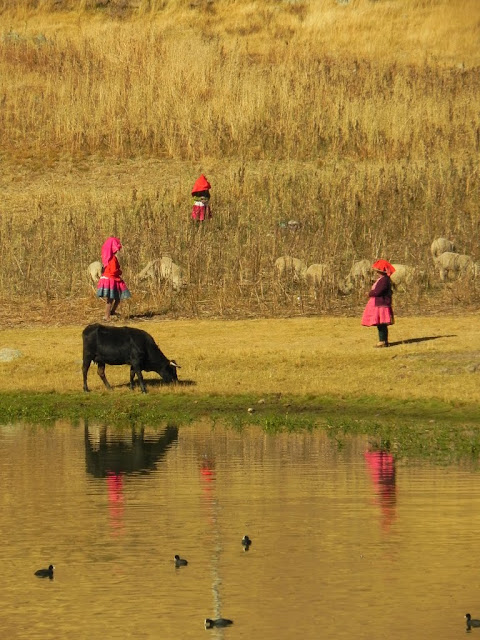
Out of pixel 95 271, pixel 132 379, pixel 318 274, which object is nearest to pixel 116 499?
pixel 132 379

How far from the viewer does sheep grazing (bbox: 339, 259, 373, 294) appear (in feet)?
122

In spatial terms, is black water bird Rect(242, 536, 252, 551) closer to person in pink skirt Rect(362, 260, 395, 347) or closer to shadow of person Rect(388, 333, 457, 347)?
person in pink skirt Rect(362, 260, 395, 347)

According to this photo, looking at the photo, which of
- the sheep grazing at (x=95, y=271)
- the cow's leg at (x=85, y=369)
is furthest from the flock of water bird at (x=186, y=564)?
the sheep grazing at (x=95, y=271)

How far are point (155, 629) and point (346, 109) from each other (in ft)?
132

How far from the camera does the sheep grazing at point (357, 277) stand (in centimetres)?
3706

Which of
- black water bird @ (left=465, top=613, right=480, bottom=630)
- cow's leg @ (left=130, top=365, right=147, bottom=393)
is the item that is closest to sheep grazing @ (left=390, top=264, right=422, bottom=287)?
cow's leg @ (left=130, top=365, right=147, bottom=393)

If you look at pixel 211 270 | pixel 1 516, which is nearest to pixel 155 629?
pixel 1 516

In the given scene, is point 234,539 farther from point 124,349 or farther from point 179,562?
point 124,349

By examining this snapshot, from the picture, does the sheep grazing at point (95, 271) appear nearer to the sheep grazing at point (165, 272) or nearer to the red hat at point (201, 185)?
the sheep grazing at point (165, 272)

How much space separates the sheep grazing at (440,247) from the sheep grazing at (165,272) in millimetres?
7057

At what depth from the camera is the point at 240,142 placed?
50312 mm

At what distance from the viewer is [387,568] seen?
1396 centimetres

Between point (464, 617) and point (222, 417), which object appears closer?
point (464, 617)

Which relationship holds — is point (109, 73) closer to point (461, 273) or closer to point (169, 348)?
point (461, 273)
